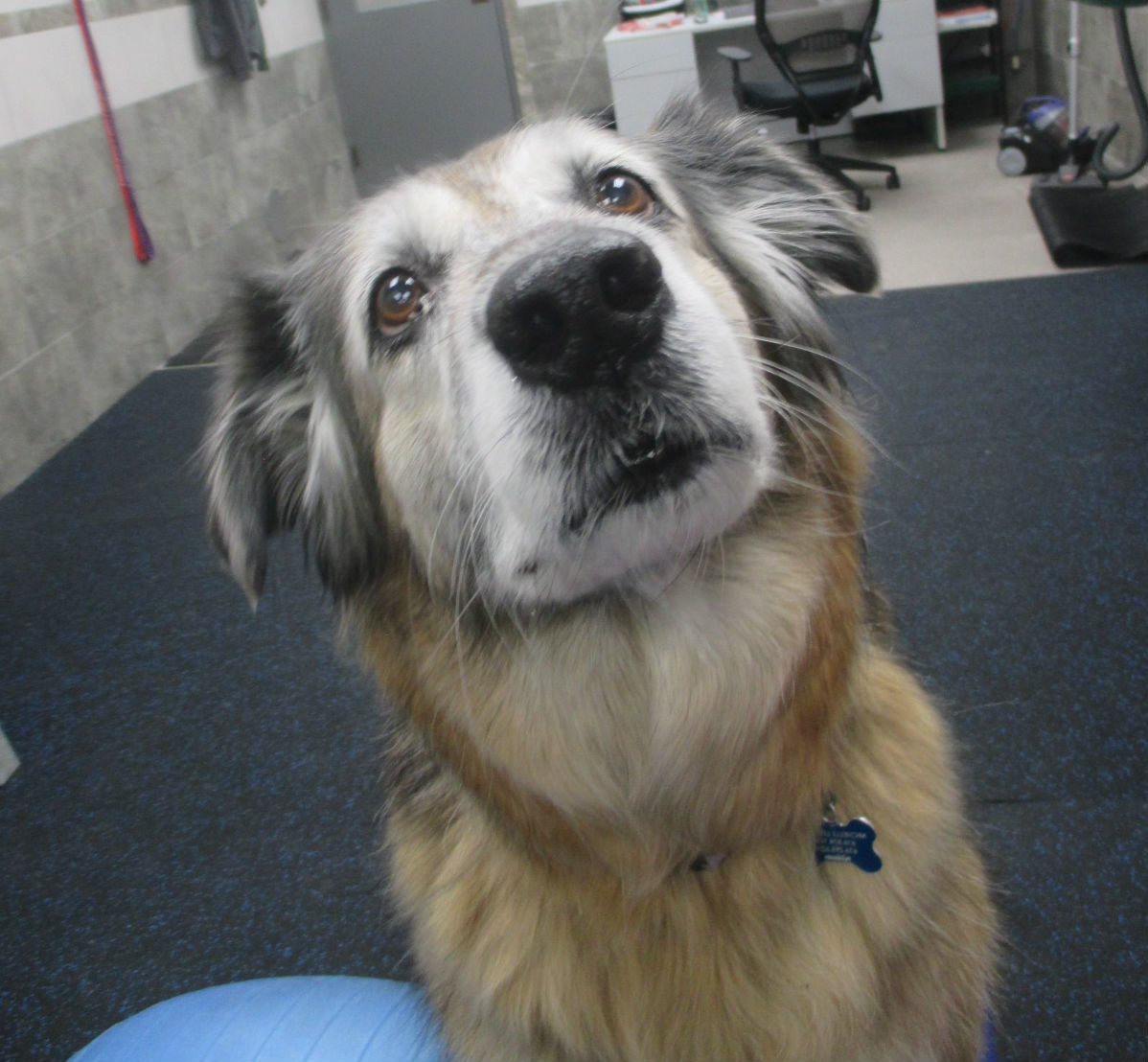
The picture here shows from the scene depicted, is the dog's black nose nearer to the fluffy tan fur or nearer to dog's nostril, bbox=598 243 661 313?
dog's nostril, bbox=598 243 661 313

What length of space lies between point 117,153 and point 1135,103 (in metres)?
4.06

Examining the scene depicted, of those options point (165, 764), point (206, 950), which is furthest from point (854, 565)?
point (165, 764)

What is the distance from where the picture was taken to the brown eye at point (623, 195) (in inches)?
47.8

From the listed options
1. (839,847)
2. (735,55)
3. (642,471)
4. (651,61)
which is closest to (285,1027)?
(839,847)

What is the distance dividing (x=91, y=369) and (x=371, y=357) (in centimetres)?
330

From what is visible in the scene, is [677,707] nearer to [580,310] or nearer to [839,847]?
[839,847]

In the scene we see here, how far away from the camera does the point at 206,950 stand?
1768 mm

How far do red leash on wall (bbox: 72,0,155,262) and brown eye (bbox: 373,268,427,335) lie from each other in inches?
141

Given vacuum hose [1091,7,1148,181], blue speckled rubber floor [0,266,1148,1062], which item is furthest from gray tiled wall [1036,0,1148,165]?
blue speckled rubber floor [0,266,1148,1062]

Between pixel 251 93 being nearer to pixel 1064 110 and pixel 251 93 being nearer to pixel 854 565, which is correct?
pixel 1064 110

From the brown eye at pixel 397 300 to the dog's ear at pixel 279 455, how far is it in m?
0.14

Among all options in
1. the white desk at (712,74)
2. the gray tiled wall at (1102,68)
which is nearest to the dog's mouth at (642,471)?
the gray tiled wall at (1102,68)

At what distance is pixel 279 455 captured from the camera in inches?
53.7

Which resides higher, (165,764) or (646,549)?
(646,549)
